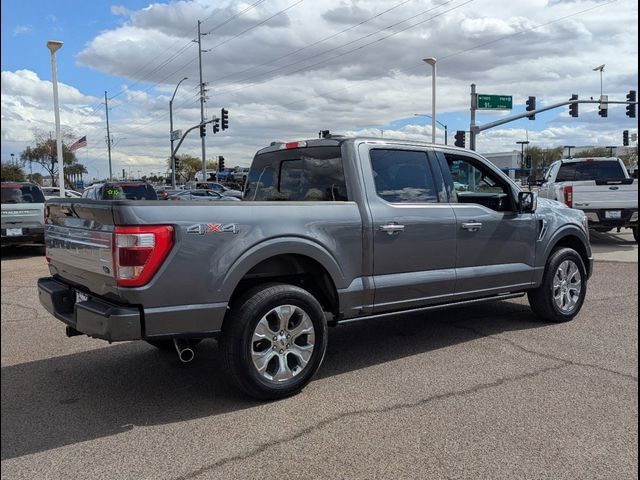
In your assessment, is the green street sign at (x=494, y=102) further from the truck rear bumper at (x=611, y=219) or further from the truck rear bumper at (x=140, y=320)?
the truck rear bumper at (x=140, y=320)

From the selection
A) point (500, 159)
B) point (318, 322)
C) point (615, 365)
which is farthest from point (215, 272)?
point (500, 159)

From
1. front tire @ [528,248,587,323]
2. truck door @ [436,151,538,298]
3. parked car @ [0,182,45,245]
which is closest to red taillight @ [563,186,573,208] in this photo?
front tire @ [528,248,587,323]

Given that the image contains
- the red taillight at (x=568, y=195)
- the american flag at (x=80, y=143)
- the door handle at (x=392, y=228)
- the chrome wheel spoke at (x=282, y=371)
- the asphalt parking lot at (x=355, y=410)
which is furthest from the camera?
the american flag at (x=80, y=143)

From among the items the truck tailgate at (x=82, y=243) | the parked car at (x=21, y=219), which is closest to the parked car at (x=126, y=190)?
the parked car at (x=21, y=219)

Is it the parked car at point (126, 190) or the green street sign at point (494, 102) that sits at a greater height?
the green street sign at point (494, 102)

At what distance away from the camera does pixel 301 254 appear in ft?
14.1

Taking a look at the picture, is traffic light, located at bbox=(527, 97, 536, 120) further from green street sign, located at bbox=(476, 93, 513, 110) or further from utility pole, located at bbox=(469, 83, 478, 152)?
utility pole, located at bbox=(469, 83, 478, 152)

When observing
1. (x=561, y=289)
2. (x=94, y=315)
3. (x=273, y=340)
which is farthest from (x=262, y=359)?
(x=561, y=289)

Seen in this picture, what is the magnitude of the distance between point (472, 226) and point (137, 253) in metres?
3.12

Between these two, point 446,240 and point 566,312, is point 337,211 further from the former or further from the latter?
point 566,312

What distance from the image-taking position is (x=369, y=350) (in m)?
5.37

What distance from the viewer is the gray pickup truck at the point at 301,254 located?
12.0ft

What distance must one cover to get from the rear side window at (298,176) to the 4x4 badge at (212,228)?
1.17 m

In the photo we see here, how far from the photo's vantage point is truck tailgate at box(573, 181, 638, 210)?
40.5ft
